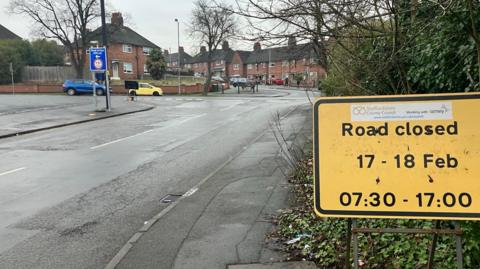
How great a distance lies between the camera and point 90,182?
931 centimetres

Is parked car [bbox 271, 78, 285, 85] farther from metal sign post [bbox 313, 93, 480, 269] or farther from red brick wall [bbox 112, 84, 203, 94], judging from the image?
metal sign post [bbox 313, 93, 480, 269]

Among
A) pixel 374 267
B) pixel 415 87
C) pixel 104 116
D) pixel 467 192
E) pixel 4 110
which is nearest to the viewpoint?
pixel 467 192

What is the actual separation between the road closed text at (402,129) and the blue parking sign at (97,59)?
25.3 metres

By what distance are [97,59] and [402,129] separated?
25.6m

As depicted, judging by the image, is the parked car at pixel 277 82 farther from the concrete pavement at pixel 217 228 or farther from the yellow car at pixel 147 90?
the concrete pavement at pixel 217 228

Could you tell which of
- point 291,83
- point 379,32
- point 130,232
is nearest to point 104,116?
point 130,232

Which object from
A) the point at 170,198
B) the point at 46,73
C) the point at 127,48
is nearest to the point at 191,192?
the point at 170,198

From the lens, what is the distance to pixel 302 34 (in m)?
5.79

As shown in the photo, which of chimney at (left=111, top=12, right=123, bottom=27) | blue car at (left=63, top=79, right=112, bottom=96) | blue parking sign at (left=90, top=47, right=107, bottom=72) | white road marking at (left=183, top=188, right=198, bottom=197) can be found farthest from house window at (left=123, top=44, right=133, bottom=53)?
white road marking at (left=183, top=188, right=198, bottom=197)

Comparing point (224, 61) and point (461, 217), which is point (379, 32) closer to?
point (461, 217)

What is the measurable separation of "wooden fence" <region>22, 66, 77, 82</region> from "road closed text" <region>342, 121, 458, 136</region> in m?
63.8

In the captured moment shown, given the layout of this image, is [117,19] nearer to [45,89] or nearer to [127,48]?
[127,48]

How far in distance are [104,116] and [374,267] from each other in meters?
22.7

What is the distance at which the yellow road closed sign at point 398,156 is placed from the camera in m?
2.92
